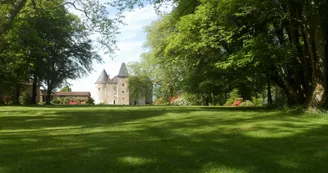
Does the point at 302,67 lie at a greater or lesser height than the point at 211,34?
lesser

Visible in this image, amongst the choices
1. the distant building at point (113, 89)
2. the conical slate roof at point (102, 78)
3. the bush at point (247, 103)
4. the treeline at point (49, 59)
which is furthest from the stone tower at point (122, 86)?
the bush at point (247, 103)

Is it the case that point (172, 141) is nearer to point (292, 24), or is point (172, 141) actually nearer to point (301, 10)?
point (301, 10)

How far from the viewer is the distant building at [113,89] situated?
10094cm

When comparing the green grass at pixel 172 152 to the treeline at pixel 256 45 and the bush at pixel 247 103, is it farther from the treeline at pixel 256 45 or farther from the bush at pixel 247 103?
the bush at pixel 247 103

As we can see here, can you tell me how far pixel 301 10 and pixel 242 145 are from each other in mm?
12102

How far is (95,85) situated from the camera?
115 m

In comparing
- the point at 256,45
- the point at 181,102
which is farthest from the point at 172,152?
the point at 181,102

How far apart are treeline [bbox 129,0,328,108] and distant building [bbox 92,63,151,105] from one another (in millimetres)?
77223

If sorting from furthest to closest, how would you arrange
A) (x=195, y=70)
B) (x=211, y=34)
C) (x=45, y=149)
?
(x=195, y=70) → (x=211, y=34) → (x=45, y=149)

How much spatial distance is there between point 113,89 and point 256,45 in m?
94.5

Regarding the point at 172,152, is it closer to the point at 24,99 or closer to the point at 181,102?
the point at 181,102

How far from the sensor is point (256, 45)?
675 inches

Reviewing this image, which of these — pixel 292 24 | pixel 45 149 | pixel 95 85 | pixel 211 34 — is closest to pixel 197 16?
pixel 211 34

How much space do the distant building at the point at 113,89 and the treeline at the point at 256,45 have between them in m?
77.2
